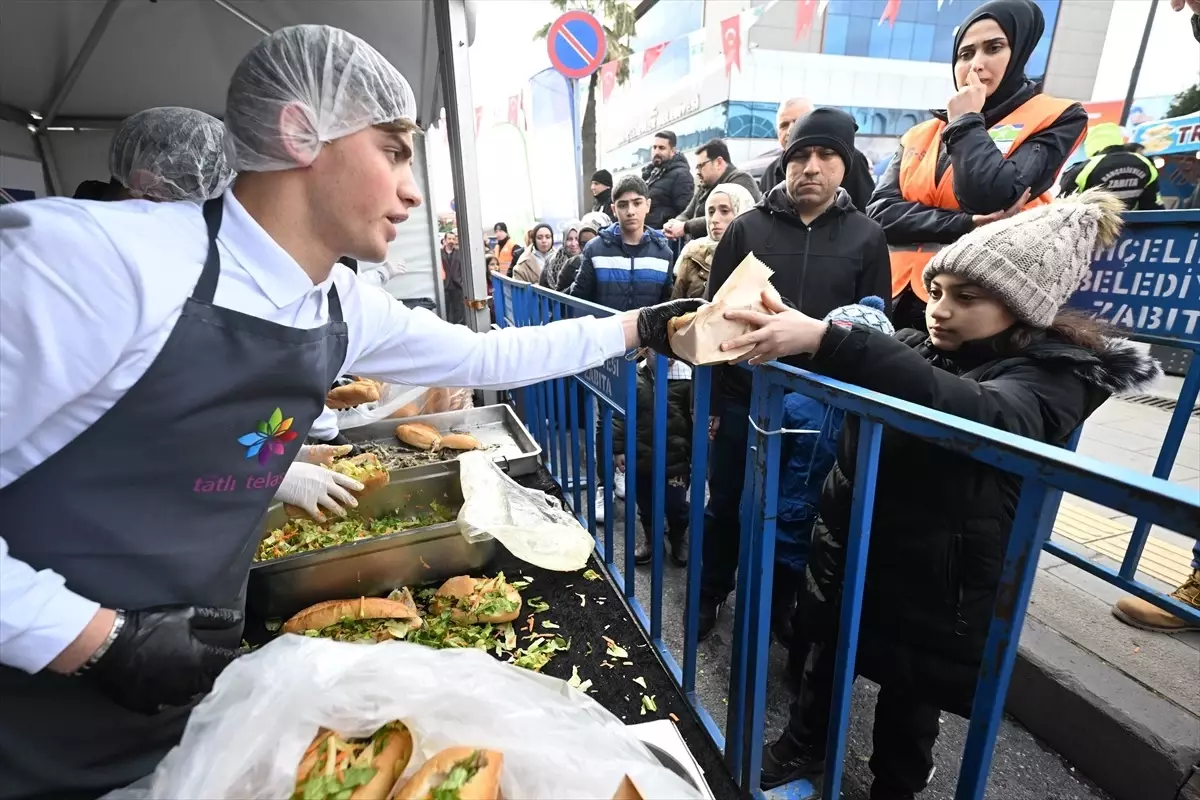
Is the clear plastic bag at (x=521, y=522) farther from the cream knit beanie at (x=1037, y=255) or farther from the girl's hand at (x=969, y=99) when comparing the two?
the girl's hand at (x=969, y=99)

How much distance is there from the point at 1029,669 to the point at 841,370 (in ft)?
7.19

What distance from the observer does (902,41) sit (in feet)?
71.8

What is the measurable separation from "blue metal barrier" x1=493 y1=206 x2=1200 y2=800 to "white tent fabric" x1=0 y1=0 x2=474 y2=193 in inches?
135

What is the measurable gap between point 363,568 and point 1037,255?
83.2 inches

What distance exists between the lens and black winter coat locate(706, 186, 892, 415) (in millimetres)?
2822

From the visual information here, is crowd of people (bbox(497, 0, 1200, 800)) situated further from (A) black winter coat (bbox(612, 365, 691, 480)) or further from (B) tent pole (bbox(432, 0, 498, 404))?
(B) tent pole (bbox(432, 0, 498, 404))

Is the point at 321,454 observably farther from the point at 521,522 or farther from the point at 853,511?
the point at 853,511

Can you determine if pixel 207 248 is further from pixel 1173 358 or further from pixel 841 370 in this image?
pixel 1173 358

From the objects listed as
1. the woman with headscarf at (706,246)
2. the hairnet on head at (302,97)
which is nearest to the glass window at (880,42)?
the woman with headscarf at (706,246)

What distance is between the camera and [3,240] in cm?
91

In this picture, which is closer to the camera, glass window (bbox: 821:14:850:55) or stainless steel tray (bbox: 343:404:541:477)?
stainless steel tray (bbox: 343:404:541:477)

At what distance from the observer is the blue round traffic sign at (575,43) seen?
746cm

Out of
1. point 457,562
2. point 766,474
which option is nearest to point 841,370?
point 766,474

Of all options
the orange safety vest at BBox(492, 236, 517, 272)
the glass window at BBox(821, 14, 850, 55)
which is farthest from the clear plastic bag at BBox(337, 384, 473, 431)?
the glass window at BBox(821, 14, 850, 55)
